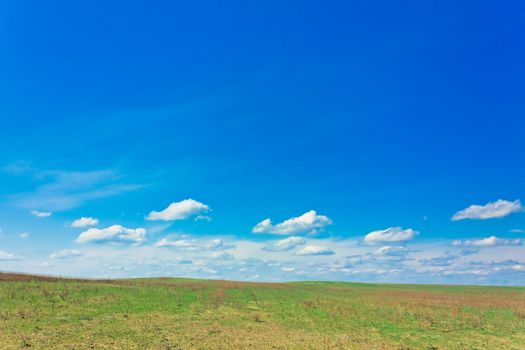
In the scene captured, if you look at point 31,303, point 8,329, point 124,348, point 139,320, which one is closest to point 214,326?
point 139,320

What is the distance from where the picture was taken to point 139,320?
30.7 meters

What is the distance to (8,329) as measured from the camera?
2447 cm

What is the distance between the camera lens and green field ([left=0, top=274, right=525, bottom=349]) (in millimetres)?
24141

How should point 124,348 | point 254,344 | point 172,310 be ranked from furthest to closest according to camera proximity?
point 172,310, point 254,344, point 124,348

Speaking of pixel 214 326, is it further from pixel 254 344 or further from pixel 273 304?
pixel 273 304

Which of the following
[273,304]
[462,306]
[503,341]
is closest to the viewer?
[503,341]

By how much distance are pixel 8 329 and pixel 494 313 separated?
151 feet

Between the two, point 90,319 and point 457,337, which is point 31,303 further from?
point 457,337


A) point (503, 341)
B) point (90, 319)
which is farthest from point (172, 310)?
point (503, 341)

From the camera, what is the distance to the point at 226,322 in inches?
1266

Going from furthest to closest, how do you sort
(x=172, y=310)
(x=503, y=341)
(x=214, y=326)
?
(x=172, y=310), (x=214, y=326), (x=503, y=341)

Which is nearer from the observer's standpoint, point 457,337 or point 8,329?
point 8,329

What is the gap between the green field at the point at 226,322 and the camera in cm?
2414

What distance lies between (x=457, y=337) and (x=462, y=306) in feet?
73.9
